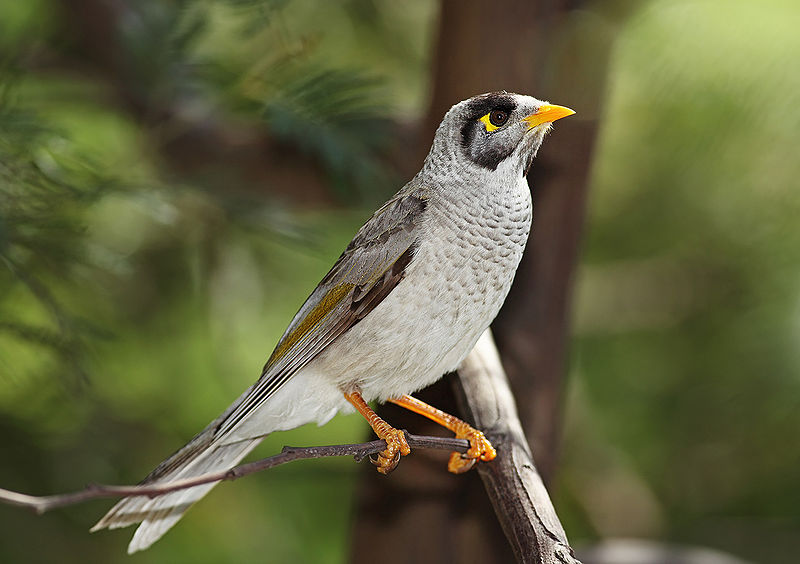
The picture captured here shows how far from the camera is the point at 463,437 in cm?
256

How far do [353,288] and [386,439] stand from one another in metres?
0.40

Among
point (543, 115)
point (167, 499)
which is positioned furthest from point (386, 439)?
point (543, 115)

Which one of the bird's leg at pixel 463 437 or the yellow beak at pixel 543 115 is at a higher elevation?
the yellow beak at pixel 543 115

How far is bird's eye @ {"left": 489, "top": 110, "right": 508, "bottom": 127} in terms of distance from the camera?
212 centimetres

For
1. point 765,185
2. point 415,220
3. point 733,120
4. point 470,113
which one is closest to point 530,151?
point 470,113

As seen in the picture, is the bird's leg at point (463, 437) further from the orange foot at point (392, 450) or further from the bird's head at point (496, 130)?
the bird's head at point (496, 130)

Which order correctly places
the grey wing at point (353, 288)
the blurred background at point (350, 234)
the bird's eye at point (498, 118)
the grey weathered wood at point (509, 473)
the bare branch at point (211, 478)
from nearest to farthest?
the bare branch at point (211, 478) < the grey weathered wood at point (509, 473) < the bird's eye at point (498, 118) < the grey wing at point (353, 288) < the blurred background at point (350, 234)

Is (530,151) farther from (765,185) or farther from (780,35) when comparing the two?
(765,185)

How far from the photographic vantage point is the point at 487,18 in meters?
3.45

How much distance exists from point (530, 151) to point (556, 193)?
1.35 metres

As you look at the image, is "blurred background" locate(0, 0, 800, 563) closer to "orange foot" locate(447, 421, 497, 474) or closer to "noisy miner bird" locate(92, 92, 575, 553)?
"noisy miner bird" locate(92, 92, 575, 553)

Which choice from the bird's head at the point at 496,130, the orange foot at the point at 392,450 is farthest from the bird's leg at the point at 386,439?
the bird's head at the point at 496,130

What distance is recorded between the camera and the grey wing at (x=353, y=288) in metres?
2.24

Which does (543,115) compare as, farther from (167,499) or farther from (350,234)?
(350,234)
